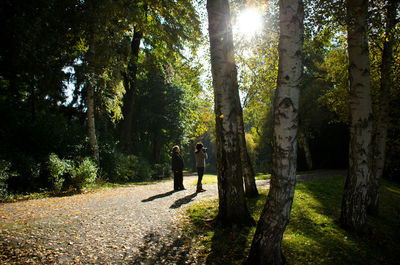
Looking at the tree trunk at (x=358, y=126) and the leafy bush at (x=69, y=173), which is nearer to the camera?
the tree trunk at (x=358, y=126)

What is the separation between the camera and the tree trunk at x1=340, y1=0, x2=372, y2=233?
5.66 m

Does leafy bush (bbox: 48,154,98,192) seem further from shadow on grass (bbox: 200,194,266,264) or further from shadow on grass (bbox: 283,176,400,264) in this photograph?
shadow on grass (bbox: 283,176,400,264)

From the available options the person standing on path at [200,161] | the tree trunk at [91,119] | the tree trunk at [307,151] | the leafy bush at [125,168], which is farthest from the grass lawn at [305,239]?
the tree trunk at [307,151]

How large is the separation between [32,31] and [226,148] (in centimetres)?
872

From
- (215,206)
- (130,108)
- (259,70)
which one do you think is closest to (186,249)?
(215,206)

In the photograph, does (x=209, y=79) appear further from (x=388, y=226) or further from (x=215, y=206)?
(x=388, y=226)

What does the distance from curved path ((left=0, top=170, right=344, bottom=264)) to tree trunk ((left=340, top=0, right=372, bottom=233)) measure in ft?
15.3

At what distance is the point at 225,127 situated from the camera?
495 cm

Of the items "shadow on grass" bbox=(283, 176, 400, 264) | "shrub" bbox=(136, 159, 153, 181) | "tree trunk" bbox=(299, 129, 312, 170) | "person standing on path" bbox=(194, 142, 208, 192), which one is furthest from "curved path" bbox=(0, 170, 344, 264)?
"tree trunk" bbox=(299, 129, 312, 170)

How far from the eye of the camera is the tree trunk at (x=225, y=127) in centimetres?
497

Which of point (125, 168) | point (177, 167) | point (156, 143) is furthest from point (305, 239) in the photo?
point (156, 143)

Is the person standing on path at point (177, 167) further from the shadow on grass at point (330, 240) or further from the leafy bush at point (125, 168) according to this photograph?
the leafy bush at point (125, 168)

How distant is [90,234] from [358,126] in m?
6.97

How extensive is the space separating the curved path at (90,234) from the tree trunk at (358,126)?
Result: 15.3 feet
